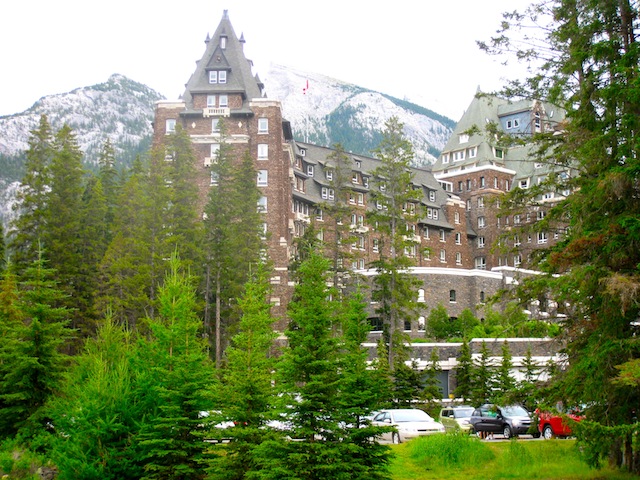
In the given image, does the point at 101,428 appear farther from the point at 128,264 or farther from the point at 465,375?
the point at 465,375

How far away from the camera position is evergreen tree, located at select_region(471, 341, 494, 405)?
45062 mm

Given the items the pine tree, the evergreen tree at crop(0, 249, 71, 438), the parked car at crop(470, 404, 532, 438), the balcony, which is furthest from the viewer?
the balcony

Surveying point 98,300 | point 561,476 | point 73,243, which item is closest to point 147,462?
point 561,476

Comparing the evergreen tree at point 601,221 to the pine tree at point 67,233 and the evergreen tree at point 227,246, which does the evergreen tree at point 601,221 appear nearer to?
the evergreen tree at point 227,246

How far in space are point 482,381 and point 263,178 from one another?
26814 mm

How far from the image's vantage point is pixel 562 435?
96.8 ft

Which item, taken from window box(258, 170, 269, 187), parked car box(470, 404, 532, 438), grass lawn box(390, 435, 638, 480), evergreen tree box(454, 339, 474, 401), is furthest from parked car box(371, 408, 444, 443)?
window box(258, 170, 269, 187)

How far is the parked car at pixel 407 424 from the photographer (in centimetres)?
2873

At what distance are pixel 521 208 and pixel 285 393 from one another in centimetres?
1010

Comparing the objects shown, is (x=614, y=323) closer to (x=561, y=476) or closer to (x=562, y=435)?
(x=561, y=476)

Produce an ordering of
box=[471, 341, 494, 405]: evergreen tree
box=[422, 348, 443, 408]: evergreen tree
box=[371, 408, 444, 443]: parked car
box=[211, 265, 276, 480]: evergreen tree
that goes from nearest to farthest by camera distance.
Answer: box=[211, 265, 276, 480]: evergreen tree, box=[371, 408, 444, 443]: parked car, box=[422, 348, 443, 408]: evergreen tree, box=[471, 341, 494, 405]: evergreen tree

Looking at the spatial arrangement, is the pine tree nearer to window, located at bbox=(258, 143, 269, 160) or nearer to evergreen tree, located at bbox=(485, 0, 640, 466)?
window, located at bbox=(258, 143, 269, 160)

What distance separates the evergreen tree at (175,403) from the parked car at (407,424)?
10.5m

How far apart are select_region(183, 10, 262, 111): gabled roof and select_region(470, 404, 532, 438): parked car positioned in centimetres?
3979
